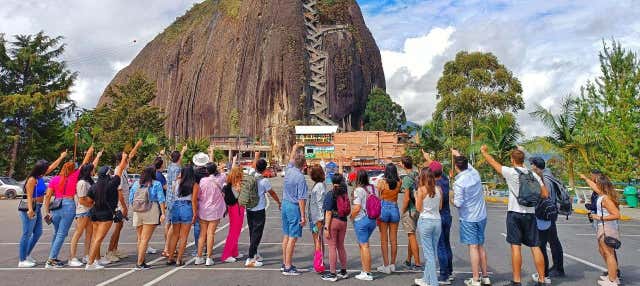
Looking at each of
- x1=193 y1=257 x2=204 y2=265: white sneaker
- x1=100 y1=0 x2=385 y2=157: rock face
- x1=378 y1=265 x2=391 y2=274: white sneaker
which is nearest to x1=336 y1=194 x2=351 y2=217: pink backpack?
x1=378 y1=265 x2=391 y2=274: white sneaker

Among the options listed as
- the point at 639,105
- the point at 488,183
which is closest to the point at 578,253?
the point at 639,105

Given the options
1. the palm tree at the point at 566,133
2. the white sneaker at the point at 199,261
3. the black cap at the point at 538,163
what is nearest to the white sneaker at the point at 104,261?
the white sneaker at the point at 199,261

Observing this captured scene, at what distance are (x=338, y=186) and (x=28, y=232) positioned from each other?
16.8 ft

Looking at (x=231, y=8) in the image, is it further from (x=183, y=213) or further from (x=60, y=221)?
(x=183, y=213)

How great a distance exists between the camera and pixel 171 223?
7.64 m

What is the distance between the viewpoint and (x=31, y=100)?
1289 inches

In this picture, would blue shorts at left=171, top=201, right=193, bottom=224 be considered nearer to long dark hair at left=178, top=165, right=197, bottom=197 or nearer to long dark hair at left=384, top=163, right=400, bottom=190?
long dark hair at left=178, top=165, right=197, bottom=197

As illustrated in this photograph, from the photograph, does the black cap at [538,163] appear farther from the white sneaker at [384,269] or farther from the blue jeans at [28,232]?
the blue jeans at [28,232]

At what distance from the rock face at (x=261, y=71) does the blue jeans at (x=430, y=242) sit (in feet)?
222

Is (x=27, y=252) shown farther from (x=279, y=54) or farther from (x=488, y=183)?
(x=279, y=54)

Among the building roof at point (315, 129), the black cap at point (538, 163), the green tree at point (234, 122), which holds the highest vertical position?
the green tree at point (234, 122)

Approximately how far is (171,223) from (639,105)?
21.3 m

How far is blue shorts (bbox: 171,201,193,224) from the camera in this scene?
292 inches

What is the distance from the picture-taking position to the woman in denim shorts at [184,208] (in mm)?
7410
